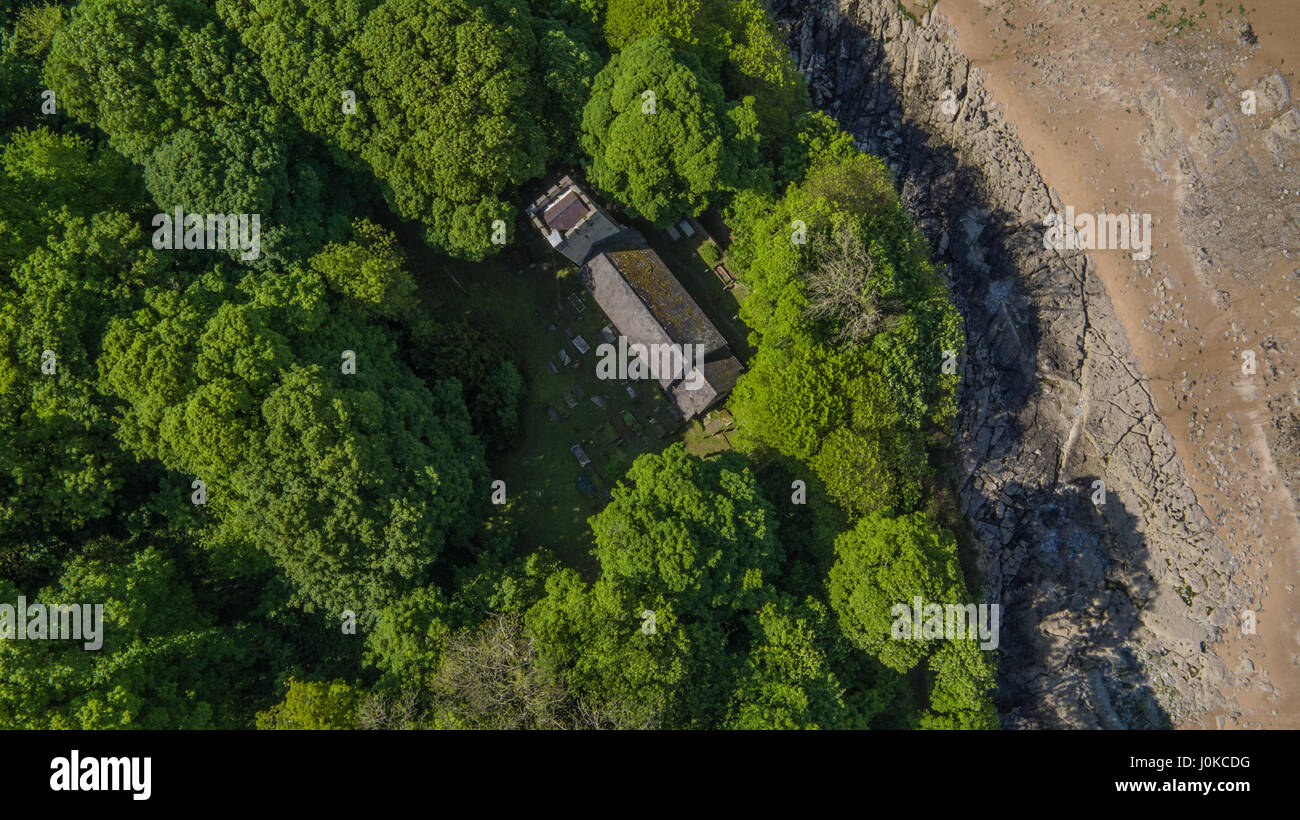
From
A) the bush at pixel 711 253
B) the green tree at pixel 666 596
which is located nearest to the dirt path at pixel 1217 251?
the bush at pixel 711 253

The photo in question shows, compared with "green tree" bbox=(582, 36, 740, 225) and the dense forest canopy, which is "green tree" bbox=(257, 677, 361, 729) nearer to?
the dense forest canopy

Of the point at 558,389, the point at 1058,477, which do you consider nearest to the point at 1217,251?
the point at 1058,477

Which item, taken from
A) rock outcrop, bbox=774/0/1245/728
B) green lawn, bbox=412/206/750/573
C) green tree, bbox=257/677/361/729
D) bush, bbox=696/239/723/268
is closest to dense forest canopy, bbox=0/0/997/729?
green tree, bbox=257/677/361/729

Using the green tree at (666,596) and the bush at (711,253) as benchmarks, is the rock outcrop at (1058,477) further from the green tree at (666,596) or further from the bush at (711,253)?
the green tree at (666,596)

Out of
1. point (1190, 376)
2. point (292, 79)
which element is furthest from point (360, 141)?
point (1190, 376)

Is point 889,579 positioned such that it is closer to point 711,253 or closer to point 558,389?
point 558,389
